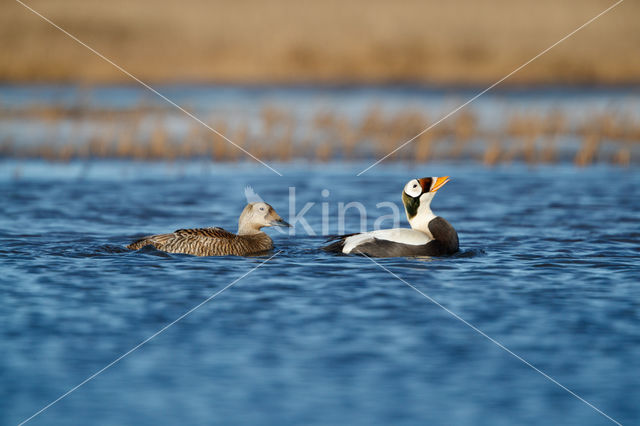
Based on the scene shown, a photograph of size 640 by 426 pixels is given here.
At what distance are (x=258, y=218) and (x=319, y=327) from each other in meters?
4.14

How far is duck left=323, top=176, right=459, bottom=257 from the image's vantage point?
1202cm

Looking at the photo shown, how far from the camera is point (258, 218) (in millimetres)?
12688

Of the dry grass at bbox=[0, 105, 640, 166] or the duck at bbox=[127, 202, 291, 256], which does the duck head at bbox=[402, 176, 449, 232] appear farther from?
the dry grass at bbox=[0, 105, 640, 166]

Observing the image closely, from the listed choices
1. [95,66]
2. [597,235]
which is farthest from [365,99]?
[597,235]

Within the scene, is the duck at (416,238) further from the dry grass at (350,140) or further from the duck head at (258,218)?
the dry grass at (350,140)

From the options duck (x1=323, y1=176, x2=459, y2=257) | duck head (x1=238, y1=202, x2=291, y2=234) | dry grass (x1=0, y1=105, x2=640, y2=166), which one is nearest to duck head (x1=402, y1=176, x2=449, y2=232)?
duck (x1=323, y1=176, x2=459, y2=257)

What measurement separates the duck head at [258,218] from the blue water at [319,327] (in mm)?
489

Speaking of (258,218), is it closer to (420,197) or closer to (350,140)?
(420,197)

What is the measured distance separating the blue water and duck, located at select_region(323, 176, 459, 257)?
0.21 metres

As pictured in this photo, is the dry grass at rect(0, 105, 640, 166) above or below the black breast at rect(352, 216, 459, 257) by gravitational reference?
above

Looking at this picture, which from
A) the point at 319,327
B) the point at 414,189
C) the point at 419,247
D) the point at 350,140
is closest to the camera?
the point at 319,327

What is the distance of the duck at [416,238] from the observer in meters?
12.0

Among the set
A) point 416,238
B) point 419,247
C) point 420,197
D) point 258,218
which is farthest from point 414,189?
point 258,218

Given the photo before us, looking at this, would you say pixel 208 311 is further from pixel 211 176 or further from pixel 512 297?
pixel 211 176
